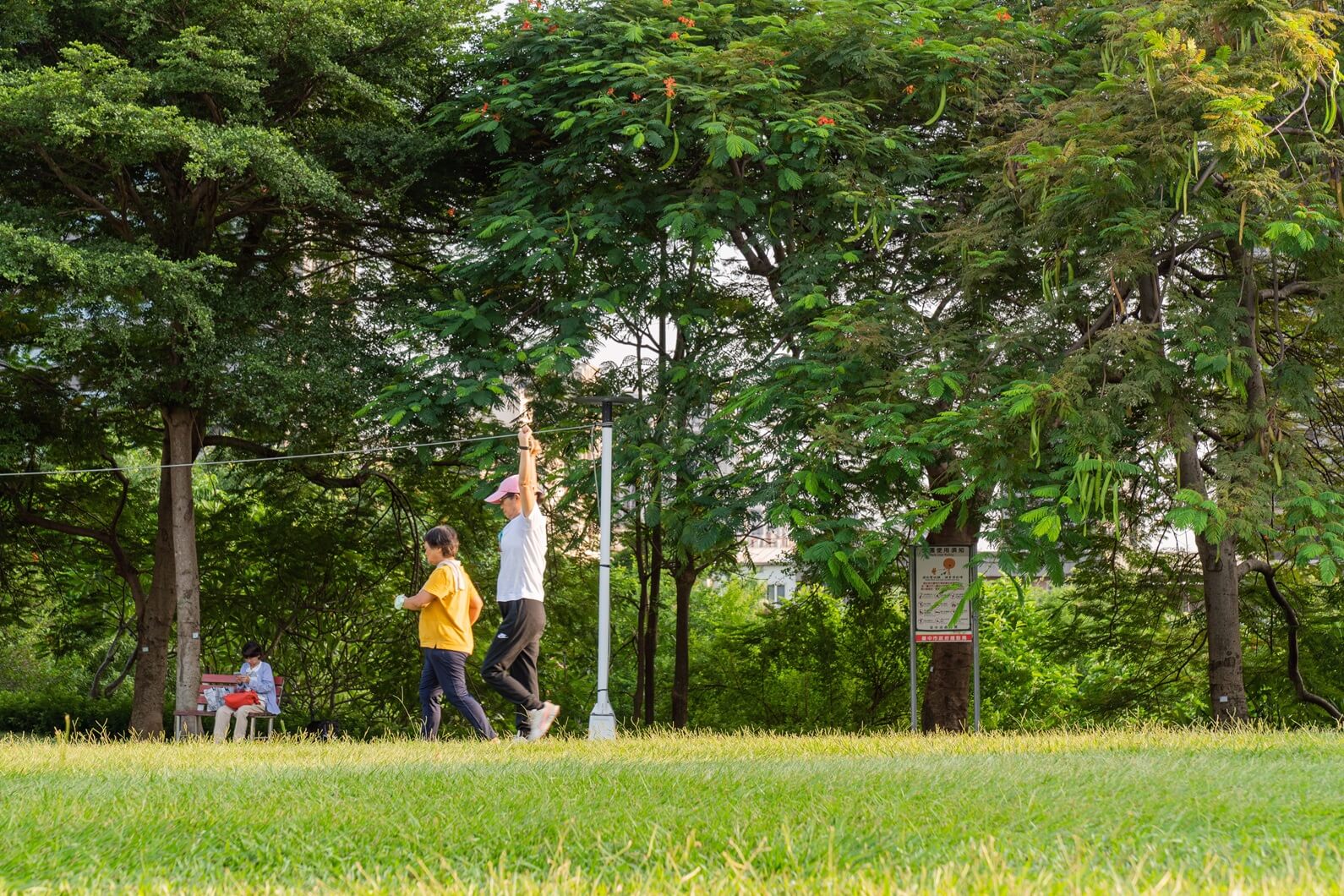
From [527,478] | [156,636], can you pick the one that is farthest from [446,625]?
[156,636]

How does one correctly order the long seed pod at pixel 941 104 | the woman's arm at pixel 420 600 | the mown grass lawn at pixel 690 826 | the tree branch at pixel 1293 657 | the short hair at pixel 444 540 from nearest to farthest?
1. the mown grass lawn at pixel 690 826
2. the woman's arm at pixel 420 600
3. the short hair at pixel 444 540
4. the long seed pod at pixel 941 104
5. the tree branch at pixel 1293 657

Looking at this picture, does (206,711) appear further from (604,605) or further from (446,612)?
(446,612)

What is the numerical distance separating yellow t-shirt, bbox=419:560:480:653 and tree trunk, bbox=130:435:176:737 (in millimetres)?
10812

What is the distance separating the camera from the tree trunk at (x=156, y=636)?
20.6 m

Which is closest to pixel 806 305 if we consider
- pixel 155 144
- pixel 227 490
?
pixel 155 144

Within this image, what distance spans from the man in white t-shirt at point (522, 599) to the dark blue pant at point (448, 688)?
0.27m

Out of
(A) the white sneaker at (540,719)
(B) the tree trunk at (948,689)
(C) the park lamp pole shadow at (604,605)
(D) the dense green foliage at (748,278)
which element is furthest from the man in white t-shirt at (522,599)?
(B) the tree trunk at (948,689)

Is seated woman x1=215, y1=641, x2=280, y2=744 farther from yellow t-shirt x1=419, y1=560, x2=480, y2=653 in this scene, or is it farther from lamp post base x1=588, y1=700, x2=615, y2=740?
yellow t-shirt x1=419, y1=560, x2=480, y2=653

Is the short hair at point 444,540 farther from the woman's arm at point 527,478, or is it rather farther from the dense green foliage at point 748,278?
the dense green foliage at point 748,278

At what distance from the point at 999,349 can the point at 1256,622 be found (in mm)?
10457

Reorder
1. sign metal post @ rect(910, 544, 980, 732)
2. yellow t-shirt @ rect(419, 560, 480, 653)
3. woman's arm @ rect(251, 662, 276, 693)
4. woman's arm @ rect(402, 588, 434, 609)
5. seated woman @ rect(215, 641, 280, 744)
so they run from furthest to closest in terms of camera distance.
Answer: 1. woman's arm @ rect(251, 662, 276, 693)
2. seated woman @ rect(215, 641, 280, 744)
3. sign metal post @ rect(910, 544, 980, 732)
4. yellow t-shirt @ rect(419, 560, 480, 653)
5. woman's arm @ rect(402, 588, 434, 609)

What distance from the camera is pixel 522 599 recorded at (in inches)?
408

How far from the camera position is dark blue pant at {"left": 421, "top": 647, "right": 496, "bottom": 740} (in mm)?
10492

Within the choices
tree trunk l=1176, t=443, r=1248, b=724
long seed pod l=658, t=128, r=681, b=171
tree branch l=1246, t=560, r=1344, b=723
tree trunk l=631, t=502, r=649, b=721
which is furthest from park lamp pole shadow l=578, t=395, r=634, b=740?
tree branch l=1246, t=560, r=1344, b=723
